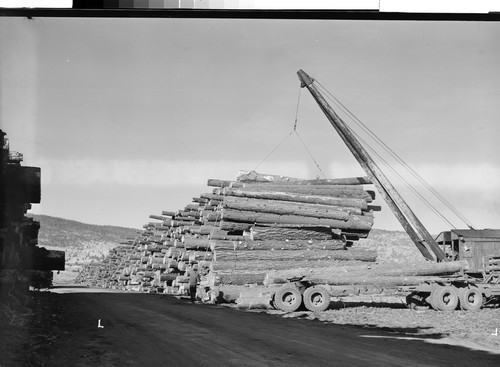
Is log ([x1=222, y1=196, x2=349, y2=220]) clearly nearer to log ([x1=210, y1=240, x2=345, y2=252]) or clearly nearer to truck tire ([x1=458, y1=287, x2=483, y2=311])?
log ([x1=210, y1=240, x2=345, y2=252])

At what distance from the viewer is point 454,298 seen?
1788cm

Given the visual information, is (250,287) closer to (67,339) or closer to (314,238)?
(314,238)

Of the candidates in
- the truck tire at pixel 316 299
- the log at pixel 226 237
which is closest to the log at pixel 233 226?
the log at pixel 226 237

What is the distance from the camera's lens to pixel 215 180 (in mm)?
24094

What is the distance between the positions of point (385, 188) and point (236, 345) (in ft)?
45.4

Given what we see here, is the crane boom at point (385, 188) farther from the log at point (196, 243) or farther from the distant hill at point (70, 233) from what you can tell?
the distant hill at point (70, 233)

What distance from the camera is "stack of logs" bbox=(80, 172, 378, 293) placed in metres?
18.5

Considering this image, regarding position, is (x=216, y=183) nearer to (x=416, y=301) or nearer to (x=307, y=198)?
(x=307, y=198)

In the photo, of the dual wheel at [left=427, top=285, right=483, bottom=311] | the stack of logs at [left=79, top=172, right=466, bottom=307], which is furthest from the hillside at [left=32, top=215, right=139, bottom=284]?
the dual wheel at [left=427, top=285, right=483, bottom=311]

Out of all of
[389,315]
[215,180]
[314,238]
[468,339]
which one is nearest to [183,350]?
[468,339]

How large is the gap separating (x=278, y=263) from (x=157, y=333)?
315 inches

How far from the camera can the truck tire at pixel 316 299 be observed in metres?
16.7

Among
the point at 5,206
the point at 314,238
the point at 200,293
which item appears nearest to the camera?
the point at 5,206

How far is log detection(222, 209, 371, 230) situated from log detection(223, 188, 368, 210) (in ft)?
2.15
